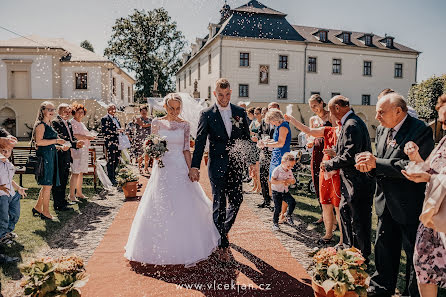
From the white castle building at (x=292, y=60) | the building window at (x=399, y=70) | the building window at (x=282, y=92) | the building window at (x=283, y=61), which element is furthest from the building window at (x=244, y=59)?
the building window at (x=399, y=70)

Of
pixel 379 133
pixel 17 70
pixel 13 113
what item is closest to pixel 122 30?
pixel 17 70

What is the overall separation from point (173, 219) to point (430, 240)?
303 cm

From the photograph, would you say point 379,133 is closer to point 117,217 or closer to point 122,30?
point 117,217

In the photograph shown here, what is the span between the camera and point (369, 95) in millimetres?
39719

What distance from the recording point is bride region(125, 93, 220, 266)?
14.9 ft

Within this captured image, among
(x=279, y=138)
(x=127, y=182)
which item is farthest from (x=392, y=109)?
(x=127, y=182)

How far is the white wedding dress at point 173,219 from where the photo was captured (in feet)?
14.9

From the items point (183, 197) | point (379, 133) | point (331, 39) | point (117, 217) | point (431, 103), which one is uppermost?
point (331, 39)

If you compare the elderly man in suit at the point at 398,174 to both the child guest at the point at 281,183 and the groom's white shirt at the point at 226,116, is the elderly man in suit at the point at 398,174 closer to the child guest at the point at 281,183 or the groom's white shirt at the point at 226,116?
the groom's white shirt at the point at 226,116

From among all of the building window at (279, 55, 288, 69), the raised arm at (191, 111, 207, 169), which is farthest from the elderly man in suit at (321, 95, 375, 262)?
the building window at (279, 55, 288, 69)

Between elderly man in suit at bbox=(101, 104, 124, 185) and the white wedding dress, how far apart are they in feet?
17.9

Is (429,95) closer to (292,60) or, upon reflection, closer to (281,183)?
(292,60)

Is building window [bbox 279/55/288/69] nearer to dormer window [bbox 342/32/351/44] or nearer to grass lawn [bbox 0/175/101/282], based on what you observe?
dormer window [bbox 342/32/351/44]

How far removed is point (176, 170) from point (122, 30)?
3754cm
